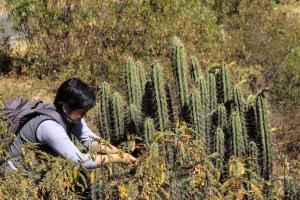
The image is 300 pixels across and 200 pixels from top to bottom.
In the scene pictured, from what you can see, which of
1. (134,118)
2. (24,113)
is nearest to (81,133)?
(24,113)

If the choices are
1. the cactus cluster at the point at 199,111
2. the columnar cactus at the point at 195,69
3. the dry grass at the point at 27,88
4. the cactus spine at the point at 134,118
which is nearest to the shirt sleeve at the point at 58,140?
the cactus cluster at the point at 199,111

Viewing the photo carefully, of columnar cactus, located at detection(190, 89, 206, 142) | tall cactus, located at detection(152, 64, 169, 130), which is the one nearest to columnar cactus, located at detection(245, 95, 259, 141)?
columnar cactus, located at detection(190, 89, 206, 142)

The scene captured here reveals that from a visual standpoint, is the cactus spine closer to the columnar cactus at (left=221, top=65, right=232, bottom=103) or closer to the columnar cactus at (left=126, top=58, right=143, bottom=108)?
the columnar cactus at (left=126, top=58, right=143, bottom=108)

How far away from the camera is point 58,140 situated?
381 centimetres

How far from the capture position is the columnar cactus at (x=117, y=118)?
5.93 m

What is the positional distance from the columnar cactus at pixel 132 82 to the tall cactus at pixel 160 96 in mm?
249

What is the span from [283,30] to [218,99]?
6.57 meters

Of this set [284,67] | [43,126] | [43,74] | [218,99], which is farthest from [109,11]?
[43,126]

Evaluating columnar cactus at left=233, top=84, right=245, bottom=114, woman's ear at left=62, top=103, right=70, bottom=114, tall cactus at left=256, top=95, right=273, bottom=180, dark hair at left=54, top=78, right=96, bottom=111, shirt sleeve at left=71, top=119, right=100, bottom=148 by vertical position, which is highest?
dark hair at left=54, top=78, right=96, bottom=111

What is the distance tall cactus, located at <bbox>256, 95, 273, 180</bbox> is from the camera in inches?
229

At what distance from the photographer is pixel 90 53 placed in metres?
10.8

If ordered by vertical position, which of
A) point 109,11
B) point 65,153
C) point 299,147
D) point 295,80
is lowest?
point 299,147

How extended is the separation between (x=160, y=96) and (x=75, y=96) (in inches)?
79.4

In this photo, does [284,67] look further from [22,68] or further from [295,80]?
[22,68]
